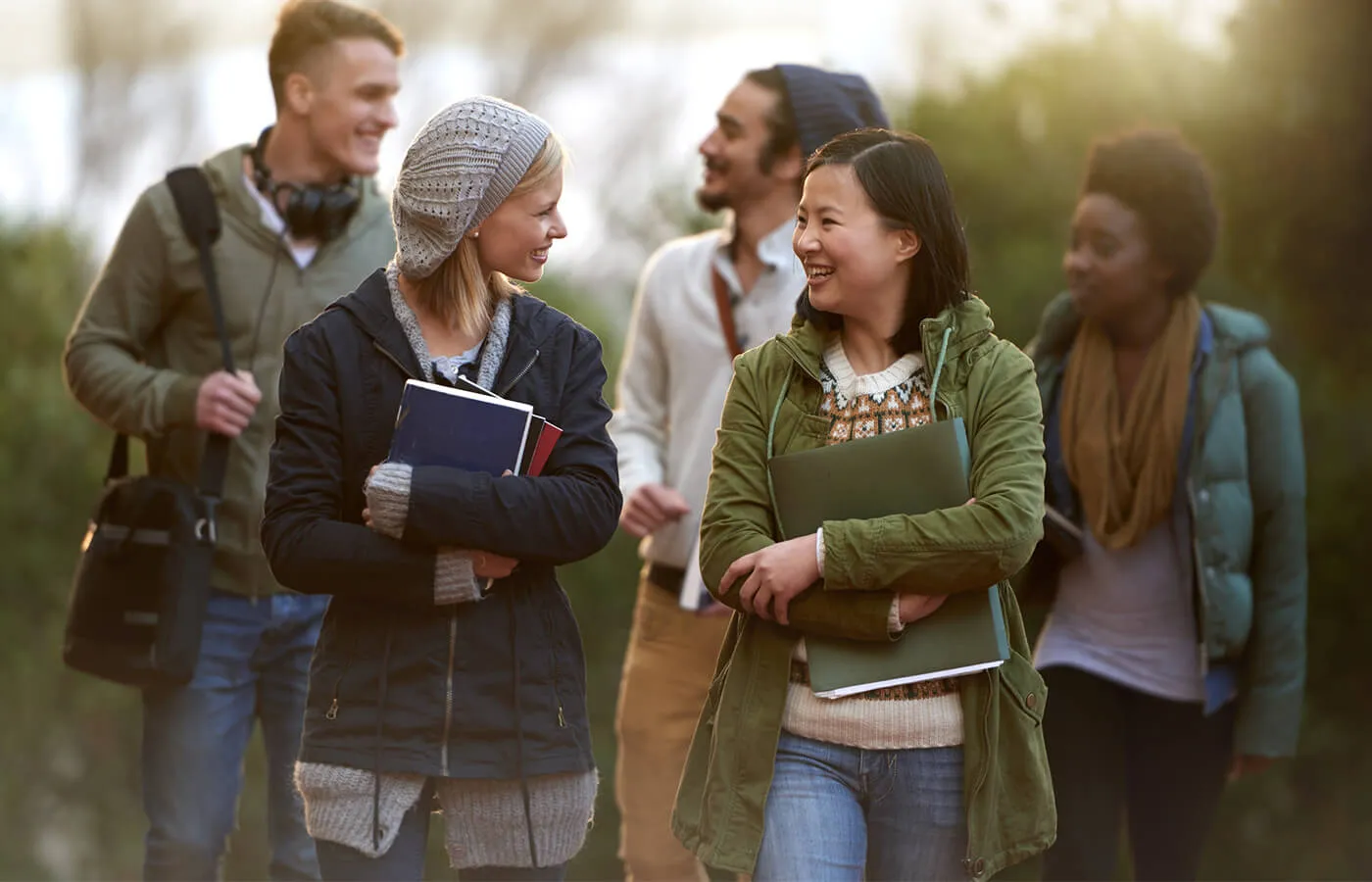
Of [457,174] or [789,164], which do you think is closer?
[457,174]

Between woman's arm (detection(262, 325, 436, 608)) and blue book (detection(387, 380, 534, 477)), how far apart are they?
0.43ft

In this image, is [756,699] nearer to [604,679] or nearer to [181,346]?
[181,346]

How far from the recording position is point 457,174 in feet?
10.0

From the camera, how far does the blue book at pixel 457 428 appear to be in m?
2.93

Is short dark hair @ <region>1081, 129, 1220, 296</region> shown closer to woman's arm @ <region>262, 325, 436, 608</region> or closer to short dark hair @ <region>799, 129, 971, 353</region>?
short dark hair @ <region>799, 129, 971, 353</region>

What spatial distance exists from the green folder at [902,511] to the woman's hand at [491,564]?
53 centimetres

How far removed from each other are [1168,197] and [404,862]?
9.03ft

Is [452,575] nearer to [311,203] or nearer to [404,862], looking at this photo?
[404,862]

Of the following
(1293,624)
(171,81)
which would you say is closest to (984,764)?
(1293,624)

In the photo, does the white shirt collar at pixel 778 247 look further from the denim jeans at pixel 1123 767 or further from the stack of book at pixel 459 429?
the stack of book at pixel 459 429

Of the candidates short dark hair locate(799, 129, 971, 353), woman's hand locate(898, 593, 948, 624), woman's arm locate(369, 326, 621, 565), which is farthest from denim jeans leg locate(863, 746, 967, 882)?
short dark hair locate(799, 129, 971, 353)

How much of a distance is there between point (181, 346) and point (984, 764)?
7.89 feet

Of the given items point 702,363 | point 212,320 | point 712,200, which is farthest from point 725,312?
point 212,320

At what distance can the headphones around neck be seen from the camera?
4.36 m
